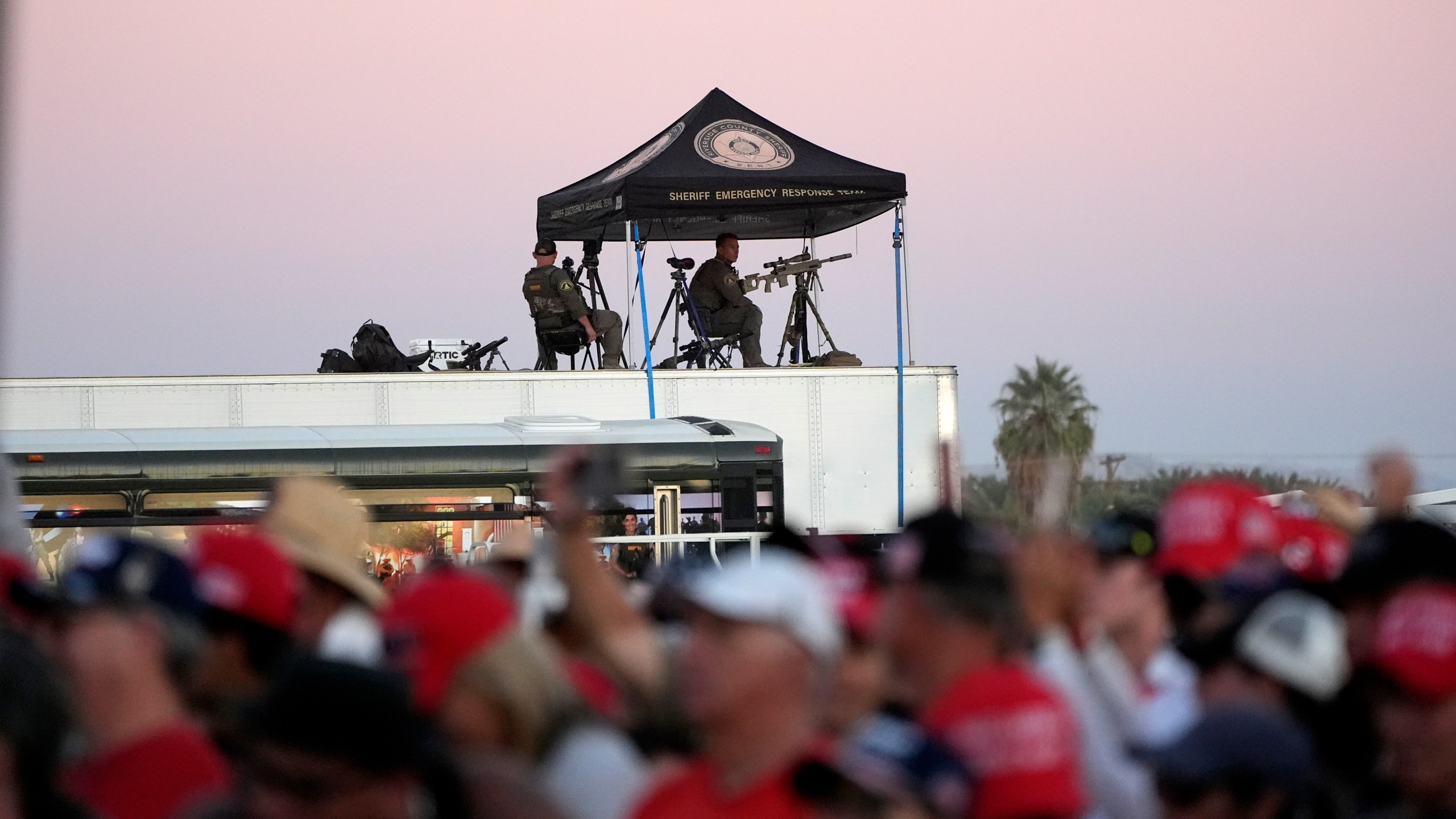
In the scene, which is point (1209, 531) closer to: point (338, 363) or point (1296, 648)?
point (1296, 648)

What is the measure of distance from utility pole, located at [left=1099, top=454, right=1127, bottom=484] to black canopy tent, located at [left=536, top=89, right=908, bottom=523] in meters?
4.74

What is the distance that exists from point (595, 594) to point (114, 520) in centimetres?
1030

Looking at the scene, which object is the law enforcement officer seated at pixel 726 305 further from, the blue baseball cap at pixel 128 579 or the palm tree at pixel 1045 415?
the blue baseball cap at pixel 128 579

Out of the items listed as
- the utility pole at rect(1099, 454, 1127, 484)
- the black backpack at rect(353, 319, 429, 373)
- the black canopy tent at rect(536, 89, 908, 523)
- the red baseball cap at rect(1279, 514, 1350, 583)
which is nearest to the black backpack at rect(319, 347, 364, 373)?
the black backpack at rect(353, 319, 429, 373)

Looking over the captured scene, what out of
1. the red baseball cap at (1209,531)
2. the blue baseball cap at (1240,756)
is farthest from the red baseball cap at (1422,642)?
the red baseball cap at (1209,531)

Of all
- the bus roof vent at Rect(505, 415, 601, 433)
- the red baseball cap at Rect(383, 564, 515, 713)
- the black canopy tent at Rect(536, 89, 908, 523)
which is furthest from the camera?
the black canopy tent at Rect(536, 89, 908, 523)

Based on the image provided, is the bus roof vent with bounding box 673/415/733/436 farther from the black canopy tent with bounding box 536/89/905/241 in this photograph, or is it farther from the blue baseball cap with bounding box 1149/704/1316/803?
the blue baseball cap with bounding box 1149/704/1316/803

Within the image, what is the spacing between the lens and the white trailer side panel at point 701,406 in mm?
14117

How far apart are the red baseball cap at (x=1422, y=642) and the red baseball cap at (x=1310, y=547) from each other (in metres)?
1.41

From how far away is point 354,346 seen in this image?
15.4 metres

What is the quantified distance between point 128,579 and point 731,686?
128cm

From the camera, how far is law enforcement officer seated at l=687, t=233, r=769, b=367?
16844mm

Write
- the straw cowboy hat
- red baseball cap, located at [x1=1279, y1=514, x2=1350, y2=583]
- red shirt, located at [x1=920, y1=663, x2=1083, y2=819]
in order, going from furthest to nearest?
red baseball cap, located at [x1=1279, y1=514, x2=1350, y2=583] → the straw cowboy hat → red shirt, located at [x1=920, y1=663, x2=1083, y2=819]

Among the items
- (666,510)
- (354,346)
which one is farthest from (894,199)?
(354,346)
